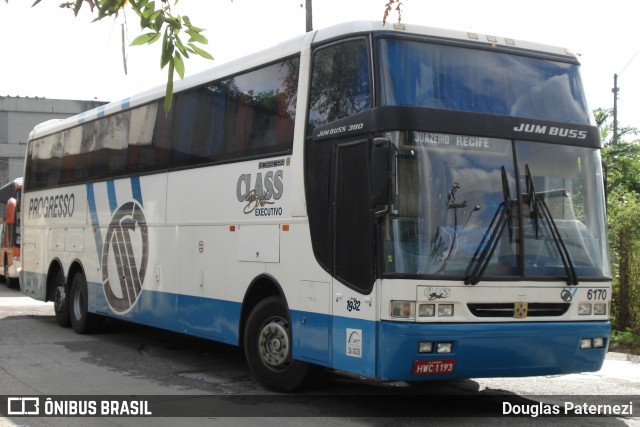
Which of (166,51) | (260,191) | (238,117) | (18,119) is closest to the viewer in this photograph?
(166,51)

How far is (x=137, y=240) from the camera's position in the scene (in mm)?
12539

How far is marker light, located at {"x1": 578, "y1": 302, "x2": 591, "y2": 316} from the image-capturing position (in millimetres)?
8094

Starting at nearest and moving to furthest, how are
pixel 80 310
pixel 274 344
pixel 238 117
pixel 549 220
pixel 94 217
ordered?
pixel 549 220 < pixel 274 344 < pixel 238 117 < pixel 94 217 < pixel 80 310

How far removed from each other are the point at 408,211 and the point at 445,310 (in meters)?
0.93

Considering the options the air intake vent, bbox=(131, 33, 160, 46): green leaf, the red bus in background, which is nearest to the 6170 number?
the air intake vent

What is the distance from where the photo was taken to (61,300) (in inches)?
616

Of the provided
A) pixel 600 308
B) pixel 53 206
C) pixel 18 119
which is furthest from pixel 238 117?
pixel 18 119

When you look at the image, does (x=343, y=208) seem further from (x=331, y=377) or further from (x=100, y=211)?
(x=100, y=211)

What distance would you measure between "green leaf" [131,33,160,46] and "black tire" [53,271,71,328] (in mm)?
11073

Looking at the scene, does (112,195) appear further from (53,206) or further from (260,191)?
(260,191)

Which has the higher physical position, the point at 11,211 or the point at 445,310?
the point at 11,211

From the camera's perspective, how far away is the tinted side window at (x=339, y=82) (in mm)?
7980

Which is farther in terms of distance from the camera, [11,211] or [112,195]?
[11,211]

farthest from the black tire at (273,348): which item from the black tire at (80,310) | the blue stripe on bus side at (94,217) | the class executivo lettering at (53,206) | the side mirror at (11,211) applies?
the side mirror at (11,211)
